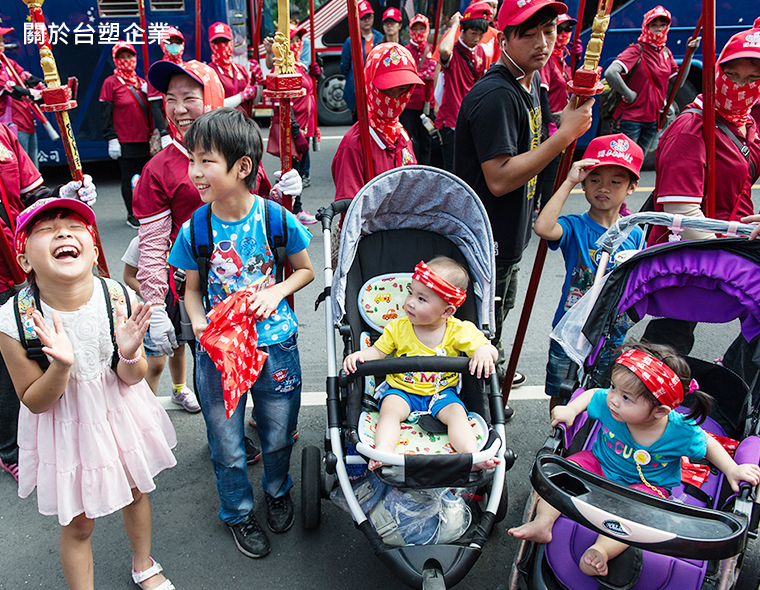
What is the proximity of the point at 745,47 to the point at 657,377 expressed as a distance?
203 cm

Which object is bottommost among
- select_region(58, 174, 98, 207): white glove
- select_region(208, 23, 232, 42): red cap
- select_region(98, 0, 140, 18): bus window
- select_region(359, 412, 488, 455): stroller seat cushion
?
select_region(359, 412, 488, 455): stroller seat cushion

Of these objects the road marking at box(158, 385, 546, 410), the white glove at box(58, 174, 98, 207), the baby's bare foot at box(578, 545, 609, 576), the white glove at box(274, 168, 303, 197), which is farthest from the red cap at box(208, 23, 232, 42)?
the baby's bare foot at box(578, 545, 609, 576)

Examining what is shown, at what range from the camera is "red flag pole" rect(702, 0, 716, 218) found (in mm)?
2636

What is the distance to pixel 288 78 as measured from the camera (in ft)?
9.04

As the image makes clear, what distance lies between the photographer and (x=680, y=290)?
254cm

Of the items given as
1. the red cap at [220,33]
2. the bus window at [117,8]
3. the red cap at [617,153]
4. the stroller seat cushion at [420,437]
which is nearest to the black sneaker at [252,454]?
the stroller seat cushion at [420,437]

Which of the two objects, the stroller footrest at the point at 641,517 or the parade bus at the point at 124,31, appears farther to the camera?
the parade bus at the point at 124,31

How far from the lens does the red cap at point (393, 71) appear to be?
3.18m

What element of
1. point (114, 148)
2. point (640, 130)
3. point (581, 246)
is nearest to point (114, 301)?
point (581, 246)

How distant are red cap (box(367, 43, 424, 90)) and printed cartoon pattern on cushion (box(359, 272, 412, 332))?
1.09 m

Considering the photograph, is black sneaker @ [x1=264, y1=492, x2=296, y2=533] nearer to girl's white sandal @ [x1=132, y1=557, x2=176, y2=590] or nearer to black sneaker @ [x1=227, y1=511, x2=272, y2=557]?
black sneaker @ [x1=227, y1=511, x2=272, y2=557]

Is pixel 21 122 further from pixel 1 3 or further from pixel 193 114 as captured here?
pixel 193 114

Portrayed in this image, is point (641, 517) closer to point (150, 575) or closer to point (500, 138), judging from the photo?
point (500, 138)

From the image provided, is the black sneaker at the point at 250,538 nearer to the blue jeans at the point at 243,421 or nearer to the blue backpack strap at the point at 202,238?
the blue jeans at the point at 243,421
